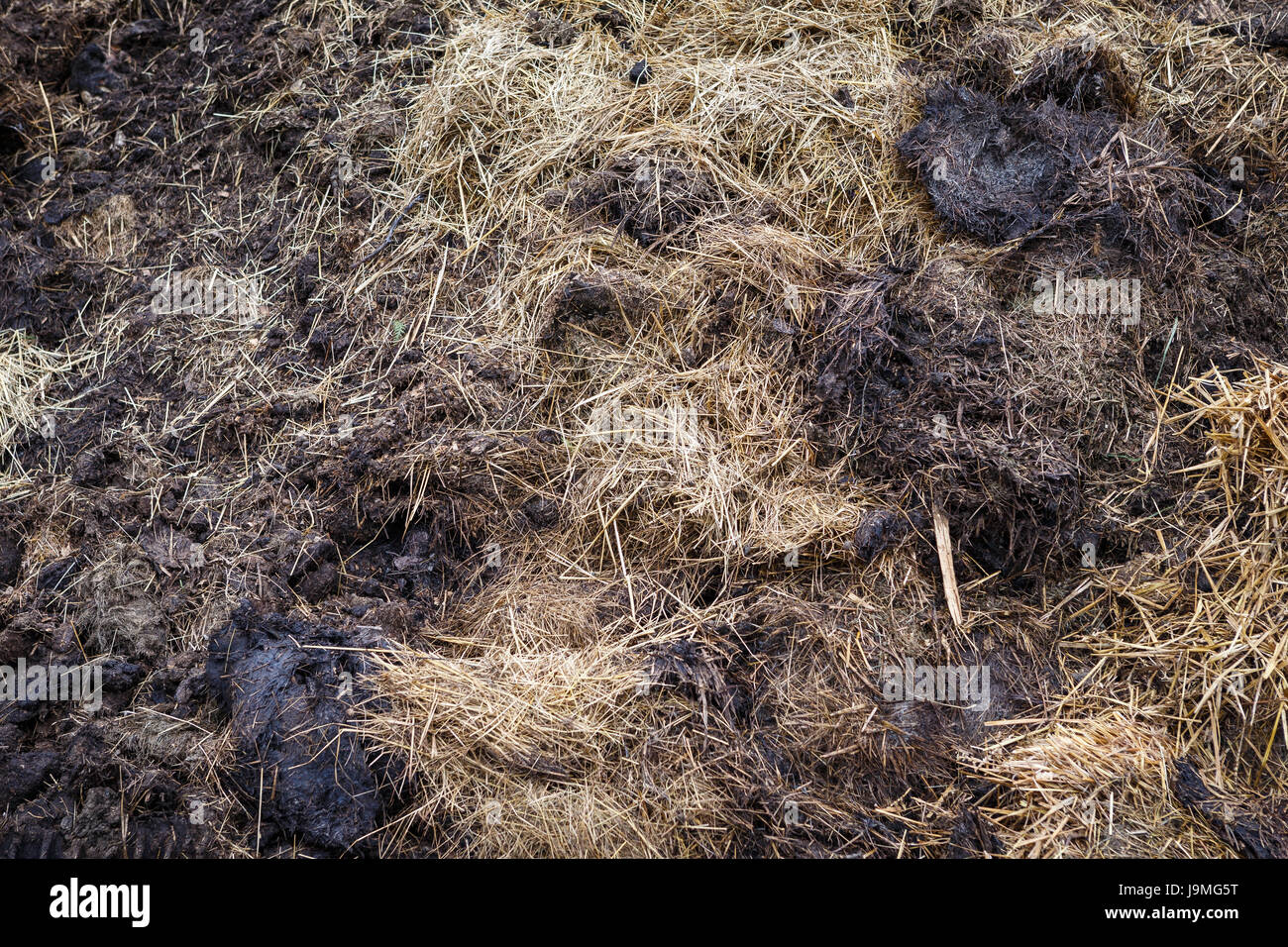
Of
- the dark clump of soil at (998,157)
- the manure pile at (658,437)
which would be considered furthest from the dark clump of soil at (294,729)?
the dark clump of soil at (998,157)

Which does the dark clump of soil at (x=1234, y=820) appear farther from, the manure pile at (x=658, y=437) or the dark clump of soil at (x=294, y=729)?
the dark clump of soil at (x=294, y=729)

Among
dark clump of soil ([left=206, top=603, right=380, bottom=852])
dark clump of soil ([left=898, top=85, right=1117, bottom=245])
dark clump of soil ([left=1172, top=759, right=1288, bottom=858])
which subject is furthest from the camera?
dark clump of soil ([left=898, top=85, right=1117, bottom=245])

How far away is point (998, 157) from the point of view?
9.55 feet

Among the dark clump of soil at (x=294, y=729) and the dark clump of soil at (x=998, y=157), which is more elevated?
the dark clump of soil at (x=998, y=157)

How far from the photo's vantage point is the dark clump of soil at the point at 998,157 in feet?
9.17

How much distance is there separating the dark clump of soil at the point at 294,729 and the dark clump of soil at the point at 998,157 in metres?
2.65

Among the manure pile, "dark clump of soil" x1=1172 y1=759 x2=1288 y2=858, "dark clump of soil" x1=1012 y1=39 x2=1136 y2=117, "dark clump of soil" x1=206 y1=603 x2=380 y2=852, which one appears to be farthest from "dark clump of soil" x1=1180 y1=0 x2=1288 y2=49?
"dark clump of soil" x1=206 y1=603 x2=380 y2=852

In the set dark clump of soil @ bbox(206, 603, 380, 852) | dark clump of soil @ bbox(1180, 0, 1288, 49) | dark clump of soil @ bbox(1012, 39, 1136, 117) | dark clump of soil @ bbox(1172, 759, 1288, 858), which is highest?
dark clump of soil @ bbox(1180, 0, 1288, 49)

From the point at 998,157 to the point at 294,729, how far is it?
311cm

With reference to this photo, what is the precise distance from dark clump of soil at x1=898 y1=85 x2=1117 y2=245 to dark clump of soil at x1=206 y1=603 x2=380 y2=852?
2654 mm

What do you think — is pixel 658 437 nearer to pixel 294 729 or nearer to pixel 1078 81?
pixel 294 729

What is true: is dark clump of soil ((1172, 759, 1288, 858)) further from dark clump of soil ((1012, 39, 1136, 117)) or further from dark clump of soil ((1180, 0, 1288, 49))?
dark clump of soil ((1180, 0, 1288, 49))

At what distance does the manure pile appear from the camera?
2.23 m

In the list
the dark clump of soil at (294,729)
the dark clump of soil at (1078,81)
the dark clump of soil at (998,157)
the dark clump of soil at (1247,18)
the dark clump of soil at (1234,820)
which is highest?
the dark clump of soil at (1247,18)
